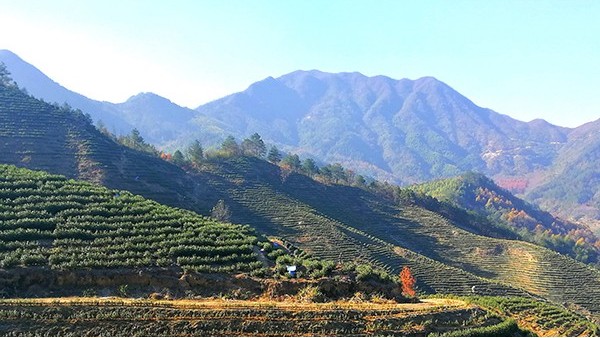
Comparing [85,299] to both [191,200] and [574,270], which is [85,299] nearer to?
[191,200]

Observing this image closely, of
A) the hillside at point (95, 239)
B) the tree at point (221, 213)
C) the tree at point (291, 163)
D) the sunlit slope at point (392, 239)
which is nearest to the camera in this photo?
the hillside at point (95, 239)

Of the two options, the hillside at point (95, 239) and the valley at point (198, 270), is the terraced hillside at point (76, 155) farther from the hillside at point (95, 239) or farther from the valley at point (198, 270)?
the hillside at point (95, 239)

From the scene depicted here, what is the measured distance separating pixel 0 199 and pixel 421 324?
27.3 metres

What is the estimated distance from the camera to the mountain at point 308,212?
56.8 m

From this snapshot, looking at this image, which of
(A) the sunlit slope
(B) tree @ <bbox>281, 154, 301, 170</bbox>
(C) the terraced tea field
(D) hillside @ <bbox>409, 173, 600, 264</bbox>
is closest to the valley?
(C) the terraced tea field

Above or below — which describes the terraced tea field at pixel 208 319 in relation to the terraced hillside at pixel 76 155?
below

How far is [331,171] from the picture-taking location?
108375 millimetres

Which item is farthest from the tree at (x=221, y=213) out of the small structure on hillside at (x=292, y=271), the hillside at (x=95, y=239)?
the small structure on hillside at (x=292, y=271)

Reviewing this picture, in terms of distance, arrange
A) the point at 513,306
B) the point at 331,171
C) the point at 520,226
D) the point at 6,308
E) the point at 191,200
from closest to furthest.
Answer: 1. the point at 6,308
2. the point at 513,306
3. the point at 191,200
4. the point at 331,171
5. the point at 520,226

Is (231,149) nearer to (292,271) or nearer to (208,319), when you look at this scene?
(292,271)

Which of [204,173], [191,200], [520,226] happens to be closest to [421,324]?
[191,200]

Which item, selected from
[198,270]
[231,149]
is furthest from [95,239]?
[231,149]

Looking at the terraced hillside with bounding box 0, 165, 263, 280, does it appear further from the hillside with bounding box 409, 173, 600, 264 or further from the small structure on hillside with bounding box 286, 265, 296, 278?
the hillside with bounding box 409, 173, 600, 264

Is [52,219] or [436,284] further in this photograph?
[436,284]
